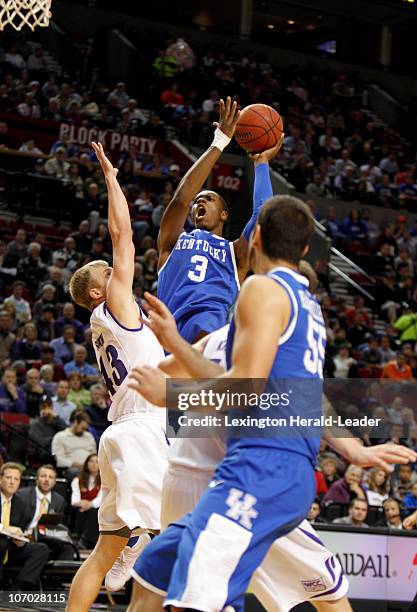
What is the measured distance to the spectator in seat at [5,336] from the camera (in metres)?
13.9

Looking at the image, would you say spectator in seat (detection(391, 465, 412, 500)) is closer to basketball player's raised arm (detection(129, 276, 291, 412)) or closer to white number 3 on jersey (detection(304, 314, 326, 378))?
white number 3 on jersey (detection(304, 314, 326, 378))

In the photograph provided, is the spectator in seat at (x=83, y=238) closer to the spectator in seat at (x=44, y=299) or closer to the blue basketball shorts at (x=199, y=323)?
the spectator in seat at (x=44, y=299)

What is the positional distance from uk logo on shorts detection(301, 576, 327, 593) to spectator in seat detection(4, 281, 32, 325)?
10437mm

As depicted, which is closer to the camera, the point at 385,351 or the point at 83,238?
the point at 83,238

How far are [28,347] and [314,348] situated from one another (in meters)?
10.7

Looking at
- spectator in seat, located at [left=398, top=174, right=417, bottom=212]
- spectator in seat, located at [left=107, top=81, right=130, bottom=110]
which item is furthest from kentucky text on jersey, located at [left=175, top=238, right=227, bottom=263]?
spectator in seat, located at [left=398, top=174, right=417, bottom=212]

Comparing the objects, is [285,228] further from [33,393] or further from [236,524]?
[33,393]

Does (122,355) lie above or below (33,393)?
above

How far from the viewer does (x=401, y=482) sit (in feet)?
43.1

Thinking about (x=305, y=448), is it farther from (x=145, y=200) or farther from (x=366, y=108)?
(x=366, y=108)

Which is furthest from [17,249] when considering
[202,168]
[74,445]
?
[202,168]

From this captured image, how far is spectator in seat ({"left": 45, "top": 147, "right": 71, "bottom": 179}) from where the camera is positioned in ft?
61.7

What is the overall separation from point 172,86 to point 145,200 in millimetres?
5753

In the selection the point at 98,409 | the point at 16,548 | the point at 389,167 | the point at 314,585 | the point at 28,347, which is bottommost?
the point at 16,548
